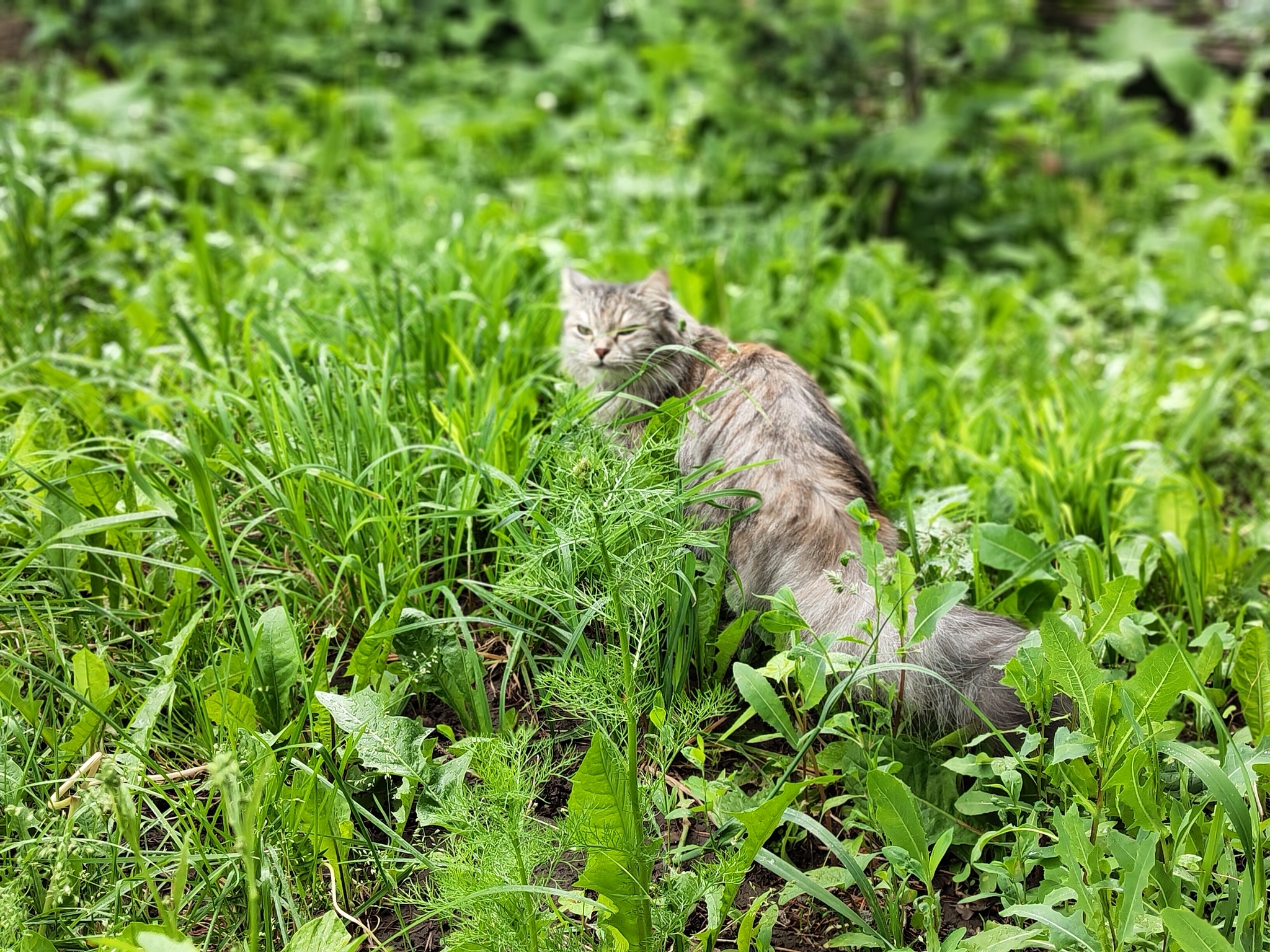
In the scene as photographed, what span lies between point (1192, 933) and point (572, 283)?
238 cm

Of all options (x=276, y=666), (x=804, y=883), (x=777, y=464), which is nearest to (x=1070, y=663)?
(x=804, y=883)

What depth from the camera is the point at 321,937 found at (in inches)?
78.5

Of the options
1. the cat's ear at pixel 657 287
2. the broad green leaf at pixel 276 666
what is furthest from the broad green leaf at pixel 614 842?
the cat's ear at pixel 657 287

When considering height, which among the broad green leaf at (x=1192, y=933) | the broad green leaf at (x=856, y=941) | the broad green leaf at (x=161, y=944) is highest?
the broad green leaf at (x=161, y=944)

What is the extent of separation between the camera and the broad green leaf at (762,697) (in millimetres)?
2363

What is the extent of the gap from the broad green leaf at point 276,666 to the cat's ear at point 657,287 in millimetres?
1448

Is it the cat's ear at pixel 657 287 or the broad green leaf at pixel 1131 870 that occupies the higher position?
the cat's ear at pixel 657 287

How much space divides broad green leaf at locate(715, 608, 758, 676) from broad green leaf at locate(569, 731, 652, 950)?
62 cm

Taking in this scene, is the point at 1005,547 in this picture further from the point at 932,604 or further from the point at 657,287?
the point at 657,287

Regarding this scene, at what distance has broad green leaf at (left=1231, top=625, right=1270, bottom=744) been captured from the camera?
248 centimetres

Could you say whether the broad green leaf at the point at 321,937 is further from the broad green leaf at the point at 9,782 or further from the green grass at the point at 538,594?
the broad green leaf at the point at 9,782

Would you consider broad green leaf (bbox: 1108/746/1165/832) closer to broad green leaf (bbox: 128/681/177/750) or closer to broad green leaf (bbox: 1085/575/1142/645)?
broad green leaf (bbox: 1085/575/1142/645)

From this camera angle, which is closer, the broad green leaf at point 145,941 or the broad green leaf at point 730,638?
the broad green leaf at point 145,941

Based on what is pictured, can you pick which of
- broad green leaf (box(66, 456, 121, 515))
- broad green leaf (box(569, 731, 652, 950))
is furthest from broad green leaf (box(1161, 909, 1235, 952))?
broad green leaf (box(66, 456, 121, 515))
